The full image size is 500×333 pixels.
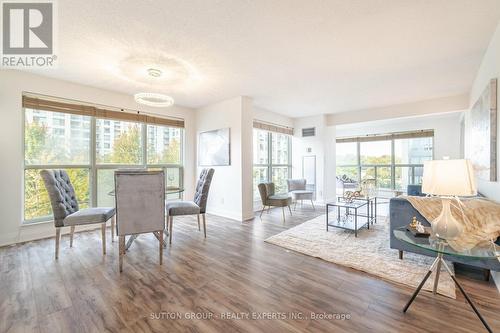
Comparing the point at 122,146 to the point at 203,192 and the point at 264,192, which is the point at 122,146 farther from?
the point at 264,192

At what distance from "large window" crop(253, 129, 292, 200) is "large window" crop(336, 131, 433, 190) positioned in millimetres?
2931

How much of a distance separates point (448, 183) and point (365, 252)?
147cm

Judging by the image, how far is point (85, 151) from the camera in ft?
12.3

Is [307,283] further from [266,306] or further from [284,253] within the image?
[284,253]

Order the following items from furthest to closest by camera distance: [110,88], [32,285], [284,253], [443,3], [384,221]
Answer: [384,221]
[110,88]
[284,253]
[32,285]
[443,3]

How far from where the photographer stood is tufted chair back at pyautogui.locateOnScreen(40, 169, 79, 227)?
252cm

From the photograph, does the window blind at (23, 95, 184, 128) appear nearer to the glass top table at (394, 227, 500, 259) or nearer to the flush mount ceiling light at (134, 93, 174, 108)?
the flush mount ceiling light at (134, 93, 174, 108)

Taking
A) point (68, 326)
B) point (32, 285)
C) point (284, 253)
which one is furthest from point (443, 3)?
point (32, 285)

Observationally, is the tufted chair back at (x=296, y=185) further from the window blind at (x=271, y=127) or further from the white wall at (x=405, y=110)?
the white wall at (x=405, y=110)

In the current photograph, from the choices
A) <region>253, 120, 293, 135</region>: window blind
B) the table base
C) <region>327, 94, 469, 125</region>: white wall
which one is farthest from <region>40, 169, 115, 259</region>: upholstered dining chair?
<region>327, 94, 469, 125</region>: white wall

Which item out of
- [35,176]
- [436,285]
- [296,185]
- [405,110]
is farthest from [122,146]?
[405,110]

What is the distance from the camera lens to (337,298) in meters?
1.77

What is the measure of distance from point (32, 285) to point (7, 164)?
211 centimetres

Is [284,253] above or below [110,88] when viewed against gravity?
below
